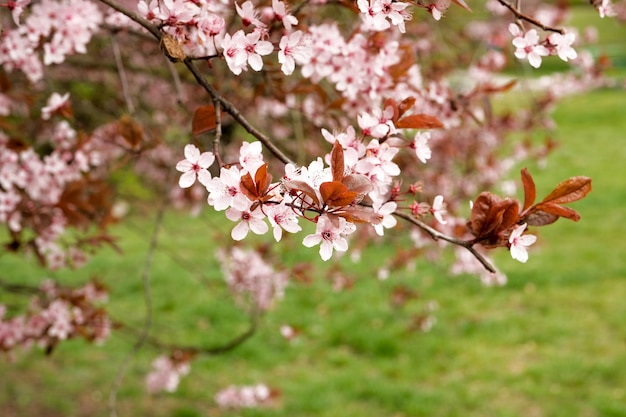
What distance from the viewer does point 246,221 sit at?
1.06 metres

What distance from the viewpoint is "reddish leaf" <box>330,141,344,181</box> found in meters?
1.05

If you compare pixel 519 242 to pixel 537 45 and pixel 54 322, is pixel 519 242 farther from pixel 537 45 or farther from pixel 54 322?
pixel 54 322

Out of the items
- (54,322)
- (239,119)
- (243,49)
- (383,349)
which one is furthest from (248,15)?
(383,349)

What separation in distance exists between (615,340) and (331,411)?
2044mm

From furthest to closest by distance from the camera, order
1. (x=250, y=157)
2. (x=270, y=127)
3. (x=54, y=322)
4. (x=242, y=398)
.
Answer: (x=270, y=127) < (x=242, y=398) < (x=54, y=322) < (x=250, y=157)

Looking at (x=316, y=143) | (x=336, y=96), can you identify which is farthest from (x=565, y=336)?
(x=336, y=96)

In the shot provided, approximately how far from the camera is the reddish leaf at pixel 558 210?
3.97 ft

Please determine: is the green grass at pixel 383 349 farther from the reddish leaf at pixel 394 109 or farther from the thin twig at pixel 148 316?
the reddish leaf at pixel 394 109

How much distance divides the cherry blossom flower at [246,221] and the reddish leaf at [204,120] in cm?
36

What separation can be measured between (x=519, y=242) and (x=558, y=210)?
0.29ft

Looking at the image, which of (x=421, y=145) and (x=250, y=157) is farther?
(x=421, y=145)

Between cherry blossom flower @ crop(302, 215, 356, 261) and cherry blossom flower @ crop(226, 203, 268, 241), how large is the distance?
7 cm

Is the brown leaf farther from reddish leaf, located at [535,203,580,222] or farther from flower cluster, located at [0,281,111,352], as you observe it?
flower cluster, located at [0,281,111,352]

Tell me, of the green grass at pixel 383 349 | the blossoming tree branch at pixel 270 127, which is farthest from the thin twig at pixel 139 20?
the green grass at pixel 383 349
